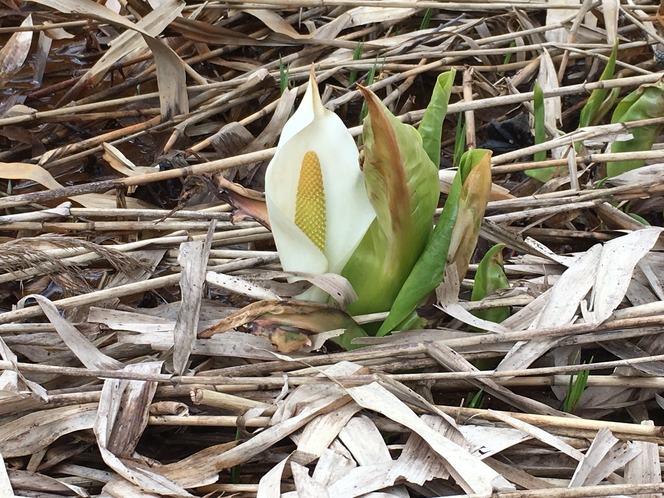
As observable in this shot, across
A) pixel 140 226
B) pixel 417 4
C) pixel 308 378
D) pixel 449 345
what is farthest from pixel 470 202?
pixel 417 4

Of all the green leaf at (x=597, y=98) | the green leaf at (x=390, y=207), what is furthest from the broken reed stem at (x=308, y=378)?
the green leaf at (x=597, y=98)

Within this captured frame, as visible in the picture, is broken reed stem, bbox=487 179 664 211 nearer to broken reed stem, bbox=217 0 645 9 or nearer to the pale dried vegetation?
the pale dried vegetation

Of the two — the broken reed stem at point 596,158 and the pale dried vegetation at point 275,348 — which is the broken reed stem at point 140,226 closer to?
the pale dried vegetation at point 275,348

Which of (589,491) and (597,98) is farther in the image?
(597,98)

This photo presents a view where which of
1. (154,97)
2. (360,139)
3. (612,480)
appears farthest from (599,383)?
(154,97)

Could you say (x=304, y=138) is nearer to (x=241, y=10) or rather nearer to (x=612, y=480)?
(x=612, y=480)

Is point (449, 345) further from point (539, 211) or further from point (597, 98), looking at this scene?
point (597, 98)
